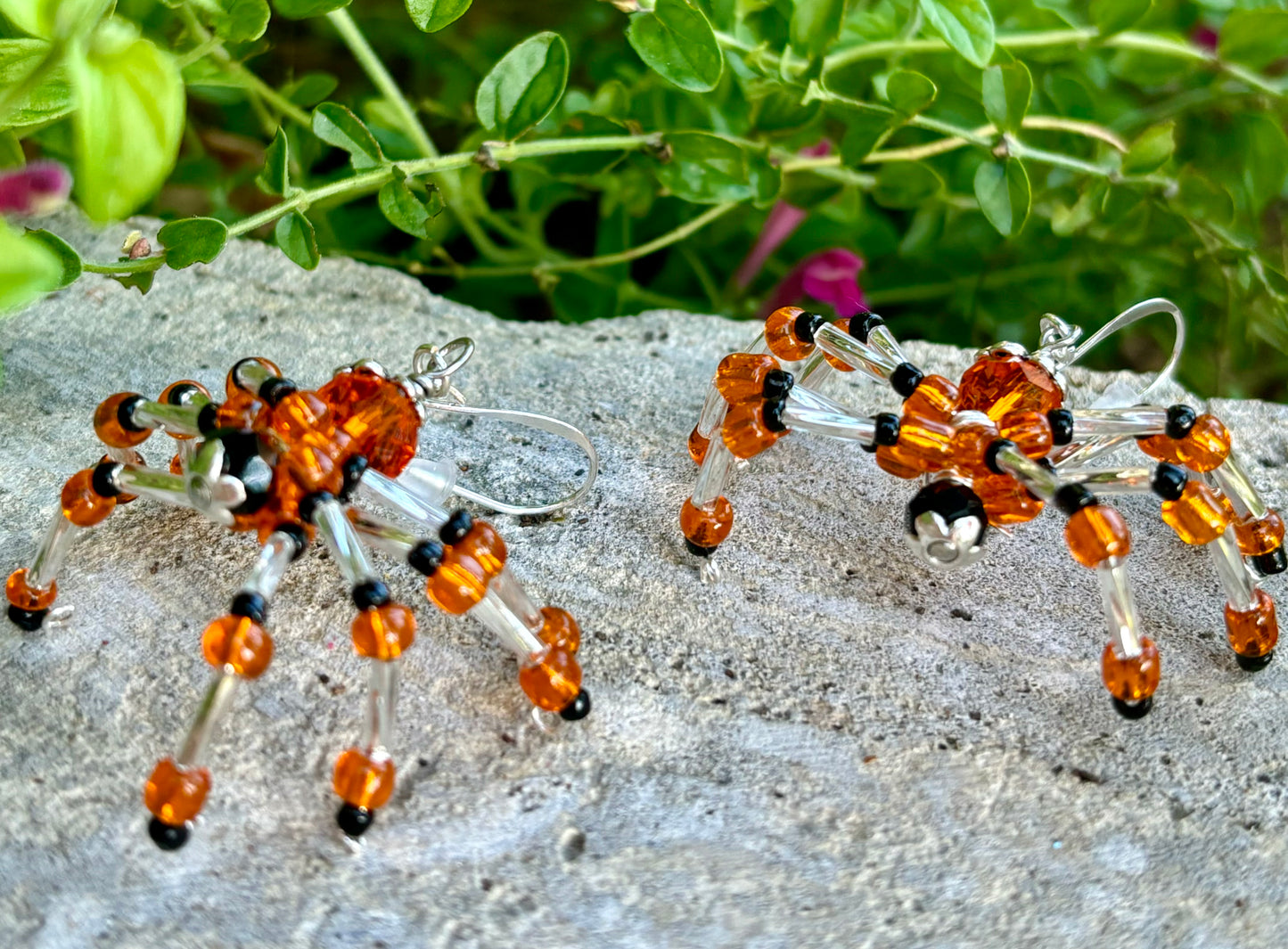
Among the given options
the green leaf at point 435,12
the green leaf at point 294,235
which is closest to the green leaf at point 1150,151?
the green leaf at point 435,12

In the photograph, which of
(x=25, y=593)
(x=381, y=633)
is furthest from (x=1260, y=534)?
(x=25, y=593)

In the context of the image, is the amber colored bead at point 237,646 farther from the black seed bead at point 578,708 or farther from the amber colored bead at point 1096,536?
the amber colored bead at point 1096,536

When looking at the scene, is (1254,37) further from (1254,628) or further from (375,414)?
(375,414)

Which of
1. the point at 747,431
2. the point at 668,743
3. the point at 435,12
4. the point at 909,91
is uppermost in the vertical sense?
the point at 435,12

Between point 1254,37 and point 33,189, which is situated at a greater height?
point 33,189

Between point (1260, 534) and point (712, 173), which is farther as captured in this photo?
point (712, 173)
